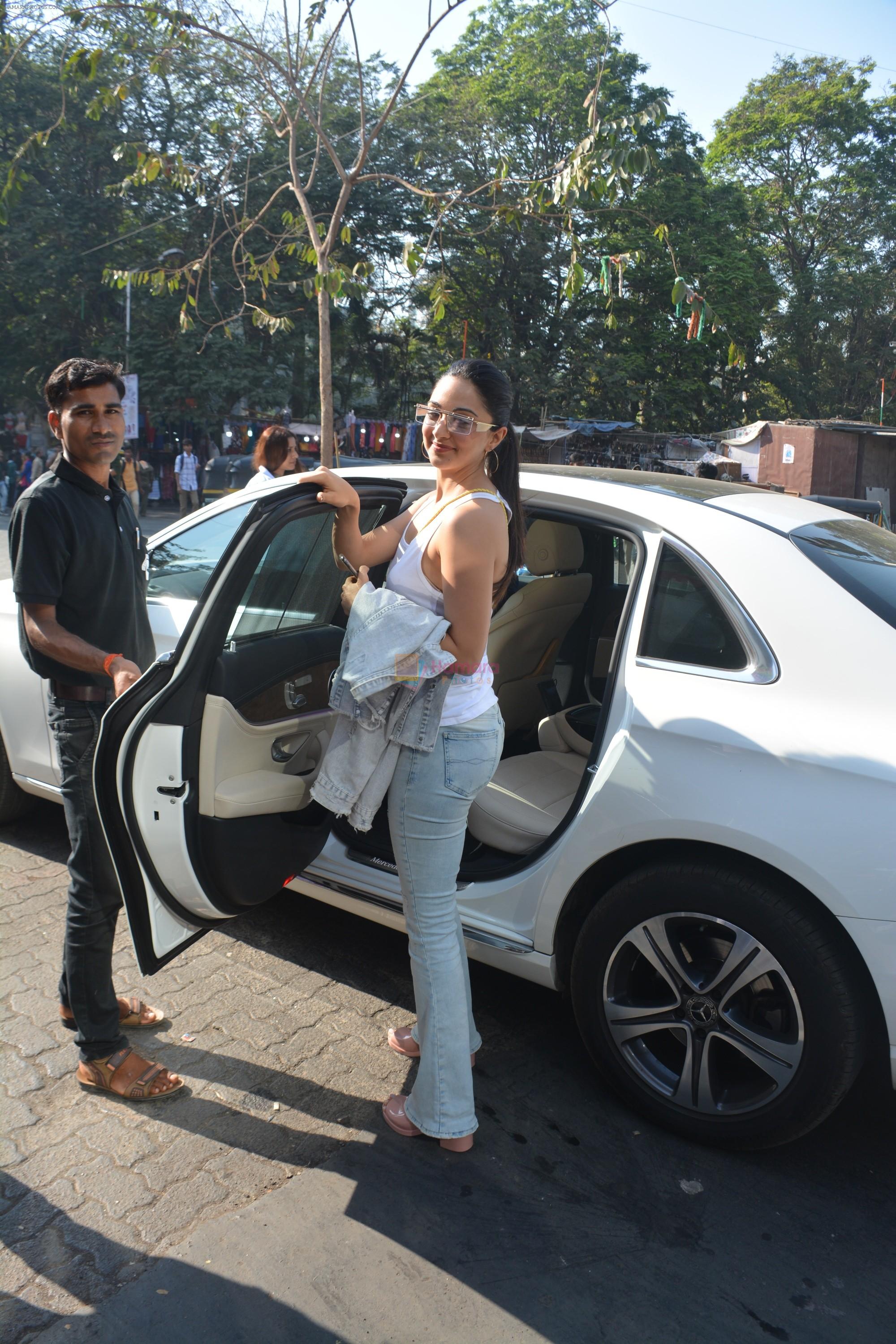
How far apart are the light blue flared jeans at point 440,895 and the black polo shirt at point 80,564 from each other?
2.94 feet

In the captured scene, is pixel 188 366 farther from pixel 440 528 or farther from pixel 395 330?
pixel 440 528

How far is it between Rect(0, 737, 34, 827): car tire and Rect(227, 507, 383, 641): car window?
5.41 ft

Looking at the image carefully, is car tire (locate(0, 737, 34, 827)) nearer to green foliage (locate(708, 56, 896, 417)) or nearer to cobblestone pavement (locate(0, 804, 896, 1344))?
cobblestone pavement (locate(0, 804, 896, 1344))

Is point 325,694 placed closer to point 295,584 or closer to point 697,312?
point 295,584

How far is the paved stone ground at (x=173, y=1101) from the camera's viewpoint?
7.17ft

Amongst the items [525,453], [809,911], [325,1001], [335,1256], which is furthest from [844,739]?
[525,453]

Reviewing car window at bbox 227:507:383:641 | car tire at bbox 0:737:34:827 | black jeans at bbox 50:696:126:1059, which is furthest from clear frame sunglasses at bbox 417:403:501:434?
car tire at bbox 0:737:34:827

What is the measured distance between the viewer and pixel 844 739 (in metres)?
2.27

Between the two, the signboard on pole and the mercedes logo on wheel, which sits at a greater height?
the signboard on pole

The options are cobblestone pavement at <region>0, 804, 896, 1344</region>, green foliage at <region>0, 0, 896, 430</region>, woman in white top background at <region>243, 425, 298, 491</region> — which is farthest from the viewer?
green foliage at <region>0, 0, 896, 430</region>

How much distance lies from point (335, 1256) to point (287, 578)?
5.96ft

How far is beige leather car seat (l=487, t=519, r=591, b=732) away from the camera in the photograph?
3816 millimetres

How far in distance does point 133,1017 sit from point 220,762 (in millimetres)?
1047

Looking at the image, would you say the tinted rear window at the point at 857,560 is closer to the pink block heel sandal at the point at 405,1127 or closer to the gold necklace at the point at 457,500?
the gold necklace at the point at 457,500
